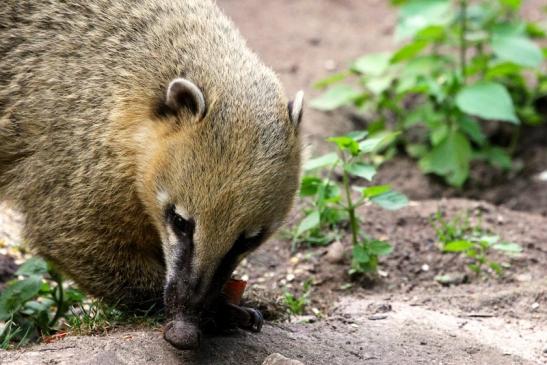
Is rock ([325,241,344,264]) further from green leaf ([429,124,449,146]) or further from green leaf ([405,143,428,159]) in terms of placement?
green leaf ([405,143,428,159])

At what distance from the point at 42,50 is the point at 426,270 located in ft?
11.8

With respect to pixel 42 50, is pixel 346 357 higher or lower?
lower

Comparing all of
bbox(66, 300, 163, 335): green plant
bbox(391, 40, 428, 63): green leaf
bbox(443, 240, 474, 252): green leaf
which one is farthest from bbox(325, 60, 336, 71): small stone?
bbox(66, 300, 163, 335): green plant

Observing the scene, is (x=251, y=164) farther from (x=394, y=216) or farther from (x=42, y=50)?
(x=394, y=216)

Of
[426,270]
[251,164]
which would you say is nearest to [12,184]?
[251,164]

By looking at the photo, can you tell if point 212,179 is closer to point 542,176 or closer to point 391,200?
point 391,200

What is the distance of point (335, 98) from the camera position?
9.95m

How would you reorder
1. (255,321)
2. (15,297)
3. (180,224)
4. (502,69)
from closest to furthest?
1. (180,224)
2. (255,321)
3. (15,297)
4. (502,69)

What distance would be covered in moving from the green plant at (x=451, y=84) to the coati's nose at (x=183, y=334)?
466cm

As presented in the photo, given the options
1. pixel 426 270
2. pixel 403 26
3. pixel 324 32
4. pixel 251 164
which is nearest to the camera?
pixel 251 164

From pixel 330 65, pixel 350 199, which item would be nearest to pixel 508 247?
pixel 350 199

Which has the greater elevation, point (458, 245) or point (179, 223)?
point (179, 223)

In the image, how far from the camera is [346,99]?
32.4 feet

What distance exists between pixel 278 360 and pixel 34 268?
2313 millimetres
